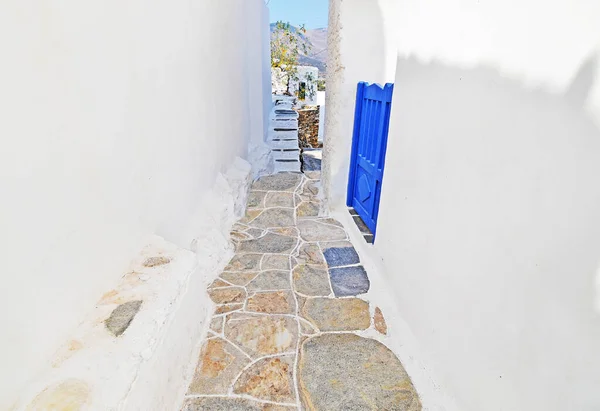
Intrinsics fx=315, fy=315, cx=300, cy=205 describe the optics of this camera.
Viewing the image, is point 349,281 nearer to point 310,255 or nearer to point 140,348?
point 310,255

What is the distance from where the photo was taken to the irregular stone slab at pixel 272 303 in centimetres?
280

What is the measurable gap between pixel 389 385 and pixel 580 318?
1.36 m

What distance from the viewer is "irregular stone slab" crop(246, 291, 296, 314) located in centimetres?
280

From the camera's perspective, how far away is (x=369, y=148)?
384cm

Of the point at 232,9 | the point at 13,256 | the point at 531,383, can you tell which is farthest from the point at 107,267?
the point at 232,9

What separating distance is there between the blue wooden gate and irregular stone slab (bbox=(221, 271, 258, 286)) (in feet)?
4.90

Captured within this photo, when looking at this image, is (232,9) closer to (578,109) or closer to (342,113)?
(342,113)

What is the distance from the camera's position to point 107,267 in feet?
5.96

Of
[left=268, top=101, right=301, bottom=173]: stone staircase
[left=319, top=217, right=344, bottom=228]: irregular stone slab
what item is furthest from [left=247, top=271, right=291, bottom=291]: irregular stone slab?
[left=268, top=101, right=301, bottom=173]: stone staircase

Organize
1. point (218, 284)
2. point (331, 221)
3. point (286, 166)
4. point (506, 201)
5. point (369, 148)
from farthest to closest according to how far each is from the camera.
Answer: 1. point (286, 166)
2. point (331, 221)
3. point (369, 148)
4. point (218, 284)
5. point (506, 201)

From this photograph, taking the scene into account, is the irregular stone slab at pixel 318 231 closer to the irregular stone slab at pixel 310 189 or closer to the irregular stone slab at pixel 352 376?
the irregular stone slab at pixel 310 189

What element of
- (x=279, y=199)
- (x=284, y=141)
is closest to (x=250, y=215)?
(x=279, y=199)

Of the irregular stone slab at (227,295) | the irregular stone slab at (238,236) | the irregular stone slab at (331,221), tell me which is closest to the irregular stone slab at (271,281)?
the irregular stone slab at (227,295)

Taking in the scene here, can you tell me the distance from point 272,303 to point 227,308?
404 mm
